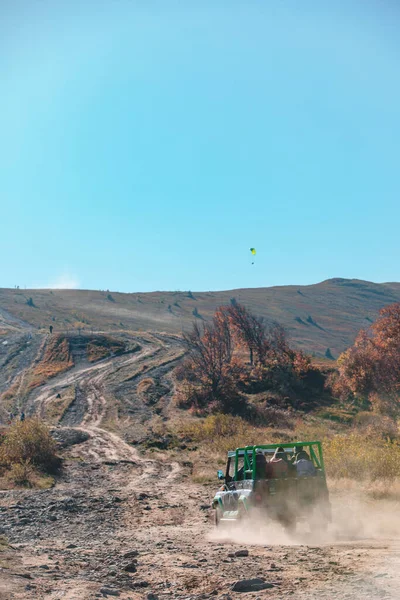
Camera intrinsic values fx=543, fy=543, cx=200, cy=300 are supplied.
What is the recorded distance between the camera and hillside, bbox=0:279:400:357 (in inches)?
4712

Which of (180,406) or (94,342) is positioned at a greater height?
(94,342)

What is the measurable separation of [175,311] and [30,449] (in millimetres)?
133019

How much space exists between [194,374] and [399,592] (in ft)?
161

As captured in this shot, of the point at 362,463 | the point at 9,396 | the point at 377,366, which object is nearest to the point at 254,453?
the point at 362,463

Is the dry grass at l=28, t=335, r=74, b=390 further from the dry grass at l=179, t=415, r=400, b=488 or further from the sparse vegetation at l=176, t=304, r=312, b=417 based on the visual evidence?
the dry grass at l=179, t=415, r=400, b=488

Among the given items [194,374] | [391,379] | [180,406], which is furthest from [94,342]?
[391,379]

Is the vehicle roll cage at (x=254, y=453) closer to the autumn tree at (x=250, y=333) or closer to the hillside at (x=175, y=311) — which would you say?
the autumn tree at (x=250, y=333)

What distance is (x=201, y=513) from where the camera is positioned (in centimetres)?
1642

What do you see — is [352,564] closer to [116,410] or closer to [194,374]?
[116,410]

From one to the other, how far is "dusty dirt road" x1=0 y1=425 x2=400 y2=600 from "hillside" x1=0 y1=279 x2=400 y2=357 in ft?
276

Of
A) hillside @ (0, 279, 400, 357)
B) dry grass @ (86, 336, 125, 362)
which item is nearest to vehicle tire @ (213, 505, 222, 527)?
dry grass @ (86, 336, 125, 362)

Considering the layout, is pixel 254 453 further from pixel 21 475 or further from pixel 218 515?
pixel 21 475

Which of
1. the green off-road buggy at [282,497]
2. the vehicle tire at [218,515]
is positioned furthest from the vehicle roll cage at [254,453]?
the vehicle tire at [218,515]

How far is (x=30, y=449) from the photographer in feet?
82.5
